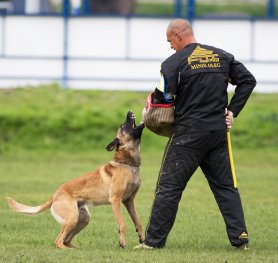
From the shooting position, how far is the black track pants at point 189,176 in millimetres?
8375

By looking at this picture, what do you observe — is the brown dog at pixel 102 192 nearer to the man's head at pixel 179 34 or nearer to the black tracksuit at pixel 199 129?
the black tracksuit at pixel 199 129

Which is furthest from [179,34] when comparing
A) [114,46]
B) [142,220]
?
[114,46]

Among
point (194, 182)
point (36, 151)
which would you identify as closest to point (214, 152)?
point (194, 182)

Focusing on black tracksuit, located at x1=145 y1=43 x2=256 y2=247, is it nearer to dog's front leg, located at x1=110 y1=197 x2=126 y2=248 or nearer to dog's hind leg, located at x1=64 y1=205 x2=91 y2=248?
dog's front leg, located at x1=110 y1=197 x2=126 y2=248

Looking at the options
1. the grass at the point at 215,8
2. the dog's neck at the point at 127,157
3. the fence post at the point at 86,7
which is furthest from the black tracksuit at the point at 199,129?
the grass at the point at 215,8

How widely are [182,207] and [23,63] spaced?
1179cm

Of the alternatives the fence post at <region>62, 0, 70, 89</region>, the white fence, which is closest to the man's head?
the white fence

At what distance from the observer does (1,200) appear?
13.0 metres

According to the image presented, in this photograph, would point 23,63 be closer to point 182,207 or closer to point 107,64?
point 107,64

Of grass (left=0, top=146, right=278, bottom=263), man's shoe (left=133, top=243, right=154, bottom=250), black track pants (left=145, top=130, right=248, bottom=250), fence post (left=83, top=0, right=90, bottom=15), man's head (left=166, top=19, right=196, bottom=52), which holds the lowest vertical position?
grass (left=0, top=146, right=278, bottom=263)

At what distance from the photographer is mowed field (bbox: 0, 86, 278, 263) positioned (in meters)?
8.29

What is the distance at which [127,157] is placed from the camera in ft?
29.8

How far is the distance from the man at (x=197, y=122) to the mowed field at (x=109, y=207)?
380mm

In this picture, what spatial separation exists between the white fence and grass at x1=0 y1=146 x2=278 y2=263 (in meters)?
4.25
